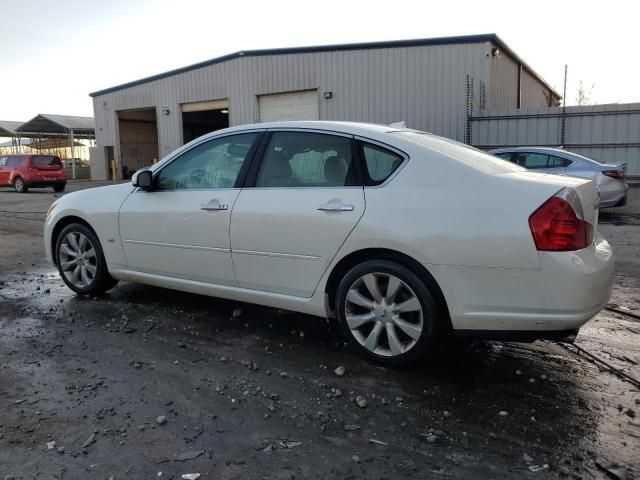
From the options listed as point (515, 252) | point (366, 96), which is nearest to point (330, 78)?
point (366, 96)

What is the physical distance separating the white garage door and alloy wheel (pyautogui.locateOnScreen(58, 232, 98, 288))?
54.2ft

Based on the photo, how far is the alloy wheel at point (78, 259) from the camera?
515cm

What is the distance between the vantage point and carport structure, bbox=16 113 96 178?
35.3 m

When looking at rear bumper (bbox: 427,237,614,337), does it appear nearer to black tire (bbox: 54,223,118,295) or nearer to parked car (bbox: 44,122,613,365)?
parked car (bbox: 44,122,613,365)

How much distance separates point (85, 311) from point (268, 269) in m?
1.95

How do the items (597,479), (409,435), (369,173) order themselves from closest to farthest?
1. (597,479)
2. (409,435)
3. (369,173)

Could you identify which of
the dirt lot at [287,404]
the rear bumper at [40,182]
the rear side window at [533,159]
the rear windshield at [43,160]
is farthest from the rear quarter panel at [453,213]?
the rear windshield at [43,160]

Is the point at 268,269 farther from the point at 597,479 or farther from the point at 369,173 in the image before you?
the point at 597,479

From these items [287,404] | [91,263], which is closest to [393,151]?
[287,404]

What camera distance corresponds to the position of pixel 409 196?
11.1ft

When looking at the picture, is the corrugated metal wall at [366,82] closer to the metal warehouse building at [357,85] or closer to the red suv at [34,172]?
the metal warehouse building at [357,85]

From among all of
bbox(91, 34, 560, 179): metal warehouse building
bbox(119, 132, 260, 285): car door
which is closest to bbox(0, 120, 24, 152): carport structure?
bbox(91, 34, 560, 179): metal warehouse building

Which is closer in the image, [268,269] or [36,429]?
[36,429]

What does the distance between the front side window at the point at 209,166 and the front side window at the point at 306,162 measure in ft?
0.80
